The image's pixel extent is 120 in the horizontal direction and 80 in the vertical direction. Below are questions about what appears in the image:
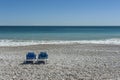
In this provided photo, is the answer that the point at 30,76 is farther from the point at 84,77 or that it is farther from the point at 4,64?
the point at 4,64

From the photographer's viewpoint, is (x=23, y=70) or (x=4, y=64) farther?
(x=4, y=64)

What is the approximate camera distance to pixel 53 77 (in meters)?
8.80

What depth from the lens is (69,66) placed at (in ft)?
36.2

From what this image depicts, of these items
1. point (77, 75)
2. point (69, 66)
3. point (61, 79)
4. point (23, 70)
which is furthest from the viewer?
point (69, 66)

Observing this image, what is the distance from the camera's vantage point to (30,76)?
29.2ft

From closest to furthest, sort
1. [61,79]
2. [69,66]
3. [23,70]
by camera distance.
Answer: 1. [61,79]
2. [23,70]
3. [69,66]

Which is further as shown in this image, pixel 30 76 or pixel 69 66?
pixel 69 66

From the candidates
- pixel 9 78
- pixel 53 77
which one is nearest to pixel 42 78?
pixel 53 77

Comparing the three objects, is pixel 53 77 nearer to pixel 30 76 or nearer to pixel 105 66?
pixel 30 76

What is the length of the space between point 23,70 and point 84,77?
3.17 metres

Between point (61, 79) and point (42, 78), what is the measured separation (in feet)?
2.76

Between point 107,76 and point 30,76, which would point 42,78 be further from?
point 107,76

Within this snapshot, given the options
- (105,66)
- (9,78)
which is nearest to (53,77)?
(9,78)

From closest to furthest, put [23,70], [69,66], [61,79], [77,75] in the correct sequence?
[61,79], [77,75], [23,70], [69,66]
